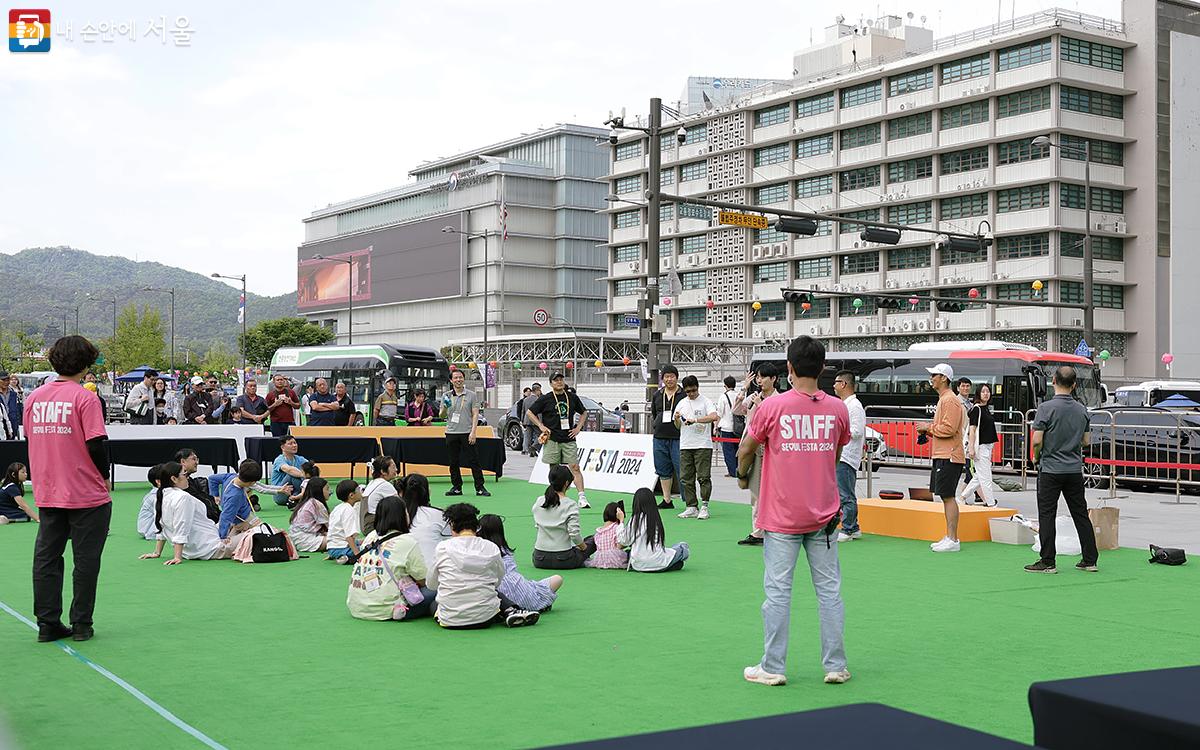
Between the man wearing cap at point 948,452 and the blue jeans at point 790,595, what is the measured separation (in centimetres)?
654

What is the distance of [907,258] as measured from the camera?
2803 inches

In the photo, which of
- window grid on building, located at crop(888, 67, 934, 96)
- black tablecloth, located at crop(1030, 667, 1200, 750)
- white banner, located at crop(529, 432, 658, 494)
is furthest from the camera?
window grid on building, located at crop(888, 67, 934, 96)

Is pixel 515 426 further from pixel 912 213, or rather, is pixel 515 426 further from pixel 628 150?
pixel 628 150

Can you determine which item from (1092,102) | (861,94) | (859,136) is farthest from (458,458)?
(861,94)

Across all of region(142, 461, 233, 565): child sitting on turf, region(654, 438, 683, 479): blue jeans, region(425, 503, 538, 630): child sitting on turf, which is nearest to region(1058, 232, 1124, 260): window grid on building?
region(654, 438, 683, 479): blue jeans

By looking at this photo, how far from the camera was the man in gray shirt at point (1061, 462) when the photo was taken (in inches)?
443

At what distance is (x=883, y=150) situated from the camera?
71.3 metres

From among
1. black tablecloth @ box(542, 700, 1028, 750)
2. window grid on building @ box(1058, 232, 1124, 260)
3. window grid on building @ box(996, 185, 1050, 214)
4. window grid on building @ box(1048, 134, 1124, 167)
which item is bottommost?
black tablecloth @ box(542, 700, 1028, 750)

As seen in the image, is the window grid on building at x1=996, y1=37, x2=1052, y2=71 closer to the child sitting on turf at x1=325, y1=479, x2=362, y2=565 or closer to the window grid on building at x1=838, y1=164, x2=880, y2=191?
the window grid on building at x1=838, y1=164, x2=880, y2=191

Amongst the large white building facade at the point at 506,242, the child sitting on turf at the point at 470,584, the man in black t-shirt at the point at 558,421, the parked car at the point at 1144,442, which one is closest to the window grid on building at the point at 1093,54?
the large white building facade at the point at 506,242

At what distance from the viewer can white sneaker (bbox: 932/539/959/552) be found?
43.0 ft

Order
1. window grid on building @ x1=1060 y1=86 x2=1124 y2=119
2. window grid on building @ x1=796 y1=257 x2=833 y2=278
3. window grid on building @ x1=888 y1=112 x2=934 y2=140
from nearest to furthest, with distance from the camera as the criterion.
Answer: window grid on building @ x1=1060 y1=86 x2=1124 y2=119 → window grid on building @ x1=888 y1=112 x2=934 y2=140 → window grid on building @ x1=796 y1=257 x2=833 y2=278

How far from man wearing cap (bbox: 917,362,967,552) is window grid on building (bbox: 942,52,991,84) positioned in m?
56.9

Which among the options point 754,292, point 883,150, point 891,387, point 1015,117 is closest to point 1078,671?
point 891,387
